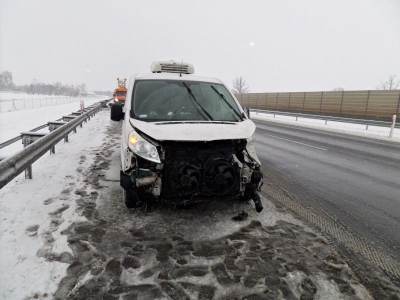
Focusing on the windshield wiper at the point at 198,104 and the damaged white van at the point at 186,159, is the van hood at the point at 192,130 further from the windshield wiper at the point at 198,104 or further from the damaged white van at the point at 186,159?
the windshield wiper at the point at 198,104

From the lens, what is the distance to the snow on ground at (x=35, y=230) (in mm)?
2766

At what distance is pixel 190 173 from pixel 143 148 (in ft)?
2.33

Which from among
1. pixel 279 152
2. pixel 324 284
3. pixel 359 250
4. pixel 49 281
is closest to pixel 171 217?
pixel 49 281

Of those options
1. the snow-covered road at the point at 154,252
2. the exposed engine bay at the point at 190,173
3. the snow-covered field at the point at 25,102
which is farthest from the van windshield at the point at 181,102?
the snow-covered field at the point at 25,102

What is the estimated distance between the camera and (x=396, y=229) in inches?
172

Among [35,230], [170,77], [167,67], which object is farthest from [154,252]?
[167,67]

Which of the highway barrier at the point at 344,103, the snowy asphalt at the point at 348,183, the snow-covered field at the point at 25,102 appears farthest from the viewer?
the snow-covered field at the point at 25,102

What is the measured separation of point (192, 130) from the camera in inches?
161

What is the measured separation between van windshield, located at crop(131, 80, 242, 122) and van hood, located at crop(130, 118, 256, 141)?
0.34 meters

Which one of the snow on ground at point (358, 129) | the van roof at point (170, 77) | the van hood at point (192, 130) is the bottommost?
the snow on ground at point (358, 129)

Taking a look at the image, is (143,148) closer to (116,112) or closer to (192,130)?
(192,130)

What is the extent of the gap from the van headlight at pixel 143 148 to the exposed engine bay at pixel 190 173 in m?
0.07

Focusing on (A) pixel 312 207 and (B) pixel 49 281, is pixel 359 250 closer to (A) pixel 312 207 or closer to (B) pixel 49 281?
(A) pixel 312 207

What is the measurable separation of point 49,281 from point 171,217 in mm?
1865
